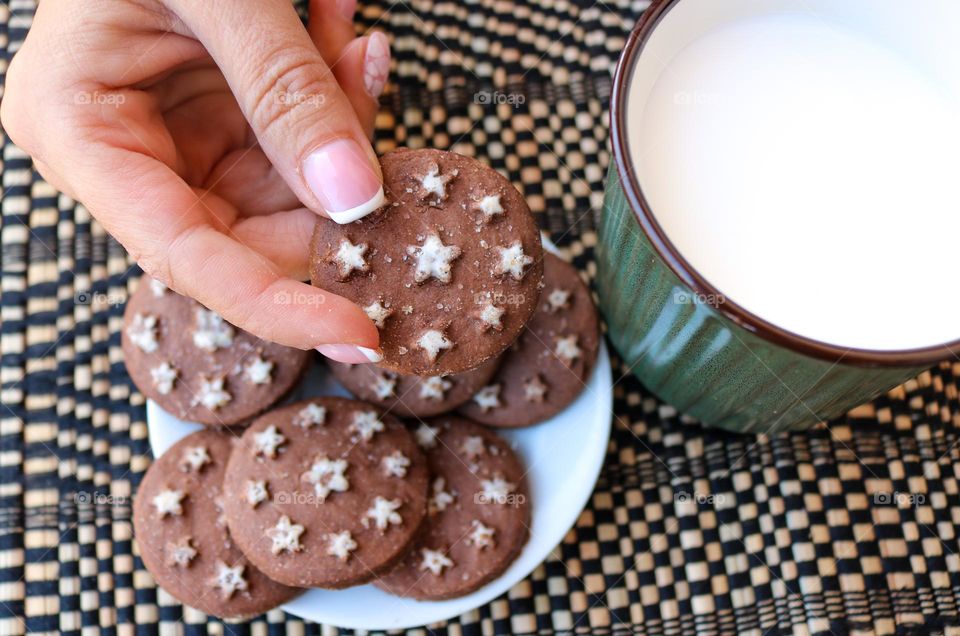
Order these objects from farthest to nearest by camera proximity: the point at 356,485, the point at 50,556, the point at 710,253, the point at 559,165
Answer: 1. the point at 559,165
2. the point at 50,556
3. the point at 356,485
4. the point at 710,253

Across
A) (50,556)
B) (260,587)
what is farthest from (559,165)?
(50,556)

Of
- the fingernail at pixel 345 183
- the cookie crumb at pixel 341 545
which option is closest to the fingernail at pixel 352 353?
the fingernail at pixel 345 183

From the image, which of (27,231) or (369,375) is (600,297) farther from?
(27,231)

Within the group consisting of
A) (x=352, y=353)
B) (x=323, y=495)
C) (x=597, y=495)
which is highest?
(x=352, y=353)

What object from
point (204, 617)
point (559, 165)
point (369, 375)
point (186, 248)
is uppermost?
point (186, 248)

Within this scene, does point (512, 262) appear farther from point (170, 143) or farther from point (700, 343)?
point (170, 143)

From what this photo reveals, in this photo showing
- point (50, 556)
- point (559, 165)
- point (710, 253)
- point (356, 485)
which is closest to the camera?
point (710, 253)

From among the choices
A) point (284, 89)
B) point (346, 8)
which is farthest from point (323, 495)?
point (346, 8)
